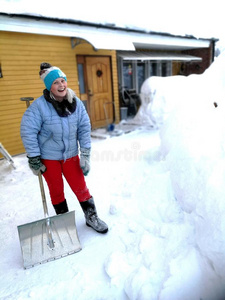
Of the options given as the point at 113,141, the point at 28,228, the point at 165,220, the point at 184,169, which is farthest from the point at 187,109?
the point at 113,141

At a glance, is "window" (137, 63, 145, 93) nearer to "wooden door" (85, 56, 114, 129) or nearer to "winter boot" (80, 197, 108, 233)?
"wooden door" (85, 56, 114, 129)

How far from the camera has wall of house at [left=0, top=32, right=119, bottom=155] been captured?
16.8 ft

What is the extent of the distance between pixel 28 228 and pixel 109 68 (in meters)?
6.67

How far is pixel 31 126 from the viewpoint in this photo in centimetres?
201

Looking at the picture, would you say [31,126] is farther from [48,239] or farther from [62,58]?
[62,58]

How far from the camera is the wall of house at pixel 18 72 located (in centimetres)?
511

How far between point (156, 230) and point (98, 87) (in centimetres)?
610

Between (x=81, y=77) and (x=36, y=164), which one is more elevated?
(x=81, y=77)

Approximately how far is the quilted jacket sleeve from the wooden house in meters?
3.46

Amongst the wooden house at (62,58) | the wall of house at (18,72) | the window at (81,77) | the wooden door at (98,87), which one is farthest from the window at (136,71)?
the wall of house at (18,72)

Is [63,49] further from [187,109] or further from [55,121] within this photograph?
[55,121]

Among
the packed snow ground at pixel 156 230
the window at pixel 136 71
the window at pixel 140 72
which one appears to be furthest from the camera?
the window at pixel 140 72

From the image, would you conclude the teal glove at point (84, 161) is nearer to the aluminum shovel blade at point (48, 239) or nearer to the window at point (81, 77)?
the aluminum shovel blade at point (48, 239)

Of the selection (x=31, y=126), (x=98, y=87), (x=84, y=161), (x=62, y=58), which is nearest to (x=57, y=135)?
(x=31, y=126)
